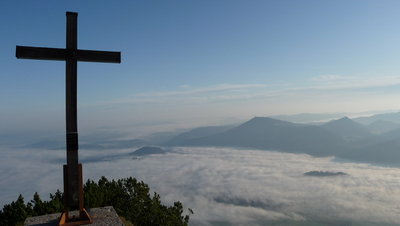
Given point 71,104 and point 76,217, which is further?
point 76,217

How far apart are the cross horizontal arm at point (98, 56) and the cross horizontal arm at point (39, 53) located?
0.48m

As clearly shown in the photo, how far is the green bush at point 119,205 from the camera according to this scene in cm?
1468

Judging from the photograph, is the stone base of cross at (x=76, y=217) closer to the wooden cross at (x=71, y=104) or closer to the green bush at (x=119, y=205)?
the wooden cross at (x=71, y=104)

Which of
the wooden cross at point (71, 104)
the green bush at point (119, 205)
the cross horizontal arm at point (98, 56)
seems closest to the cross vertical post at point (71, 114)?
the wooden cross at point (71, 104)

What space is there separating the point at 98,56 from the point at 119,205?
12.3 metres

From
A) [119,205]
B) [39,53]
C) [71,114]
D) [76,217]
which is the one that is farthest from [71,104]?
[119,205]

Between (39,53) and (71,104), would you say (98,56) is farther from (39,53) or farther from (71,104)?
(71,104)

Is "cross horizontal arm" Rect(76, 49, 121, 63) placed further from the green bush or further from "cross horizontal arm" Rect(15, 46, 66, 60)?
the green bush

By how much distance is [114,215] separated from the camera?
1088cm

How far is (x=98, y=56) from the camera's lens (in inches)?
400

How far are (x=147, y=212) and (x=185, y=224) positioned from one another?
112 inches

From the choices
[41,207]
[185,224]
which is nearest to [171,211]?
[185,224]

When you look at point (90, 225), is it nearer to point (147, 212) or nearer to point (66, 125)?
point (66, 125)

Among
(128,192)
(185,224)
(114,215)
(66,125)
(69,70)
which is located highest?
(69,70)
